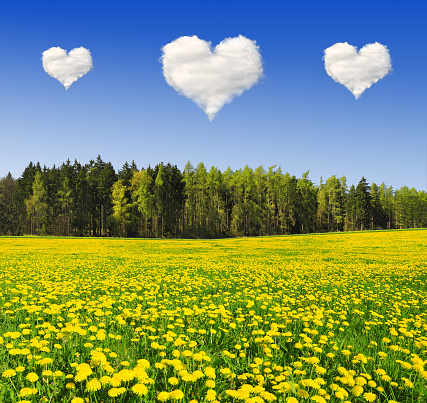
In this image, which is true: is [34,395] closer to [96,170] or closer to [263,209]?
[263,209]

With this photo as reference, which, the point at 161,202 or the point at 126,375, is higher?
the point at 161,202

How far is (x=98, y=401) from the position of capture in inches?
106

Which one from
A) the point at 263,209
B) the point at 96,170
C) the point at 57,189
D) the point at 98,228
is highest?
the point at 96,170

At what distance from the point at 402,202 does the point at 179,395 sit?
373 feet

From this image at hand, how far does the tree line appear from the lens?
6122 centimetres

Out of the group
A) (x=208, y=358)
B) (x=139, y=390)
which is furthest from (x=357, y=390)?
(x=139, y=390)

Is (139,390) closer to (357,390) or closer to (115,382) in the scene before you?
(115,382)

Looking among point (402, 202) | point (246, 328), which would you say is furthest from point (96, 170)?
point (402, 202)

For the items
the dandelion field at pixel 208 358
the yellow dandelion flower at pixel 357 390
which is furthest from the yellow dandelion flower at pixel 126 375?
the yellow dandelion flower at pixel 357 390

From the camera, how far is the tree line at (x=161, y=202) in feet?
201

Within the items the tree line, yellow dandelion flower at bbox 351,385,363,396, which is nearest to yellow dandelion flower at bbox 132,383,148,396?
yellow dandelion flower at bbox 351,385,363,396

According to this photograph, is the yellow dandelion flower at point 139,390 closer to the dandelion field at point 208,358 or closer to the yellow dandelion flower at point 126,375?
the dandelion field at point 208,358

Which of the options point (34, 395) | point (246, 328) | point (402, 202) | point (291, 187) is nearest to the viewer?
point (34, 395)

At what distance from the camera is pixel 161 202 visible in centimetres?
6125
